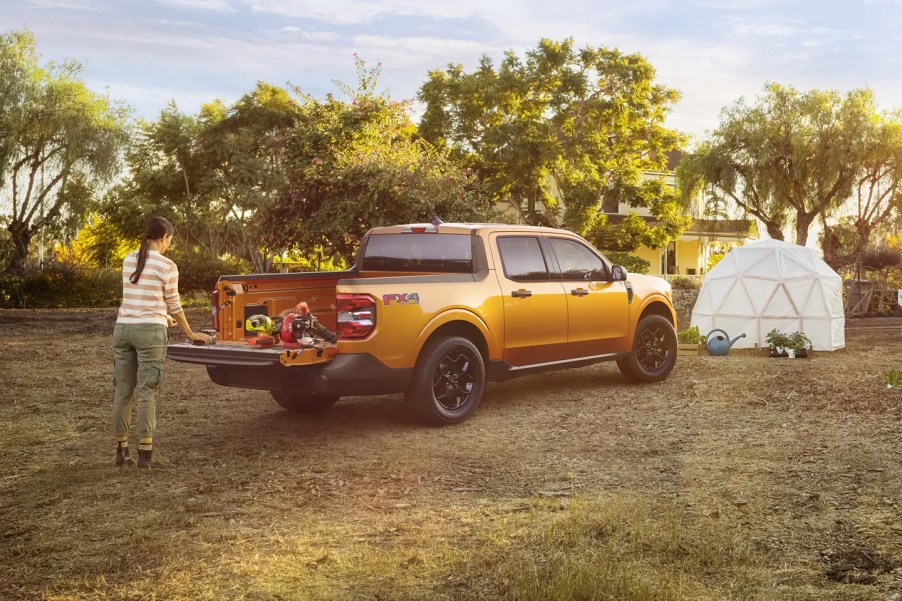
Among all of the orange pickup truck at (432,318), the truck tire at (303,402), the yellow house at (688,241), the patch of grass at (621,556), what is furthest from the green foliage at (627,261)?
the patch of grass at (621,556)

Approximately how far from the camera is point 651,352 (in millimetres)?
11562

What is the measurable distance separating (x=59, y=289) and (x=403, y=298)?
87.9ft

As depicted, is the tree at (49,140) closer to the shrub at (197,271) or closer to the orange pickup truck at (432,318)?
the shrub at (197,271)

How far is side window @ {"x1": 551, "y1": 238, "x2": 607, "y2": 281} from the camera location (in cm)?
1016

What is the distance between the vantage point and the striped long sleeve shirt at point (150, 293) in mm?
6797

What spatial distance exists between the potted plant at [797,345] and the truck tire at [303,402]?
9.87m

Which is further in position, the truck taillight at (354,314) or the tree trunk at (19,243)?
the tree trunk at (19,243)

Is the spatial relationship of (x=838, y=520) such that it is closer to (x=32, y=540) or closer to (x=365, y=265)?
(x=32, y=540)

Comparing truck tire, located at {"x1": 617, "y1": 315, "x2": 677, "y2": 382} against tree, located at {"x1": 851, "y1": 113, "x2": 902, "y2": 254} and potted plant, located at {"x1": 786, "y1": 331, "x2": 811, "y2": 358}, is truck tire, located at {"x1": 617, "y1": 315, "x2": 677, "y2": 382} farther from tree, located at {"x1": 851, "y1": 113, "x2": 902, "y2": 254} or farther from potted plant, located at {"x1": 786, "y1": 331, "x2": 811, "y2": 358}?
tree, located at {"x1": 851, "y1": 113, "x2": 902, "y2": 254}

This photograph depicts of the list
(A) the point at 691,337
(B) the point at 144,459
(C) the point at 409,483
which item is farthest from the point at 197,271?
(C) the point at 409,483

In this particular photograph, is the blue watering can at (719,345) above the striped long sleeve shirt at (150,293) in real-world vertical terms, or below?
below

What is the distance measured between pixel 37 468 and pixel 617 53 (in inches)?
1334

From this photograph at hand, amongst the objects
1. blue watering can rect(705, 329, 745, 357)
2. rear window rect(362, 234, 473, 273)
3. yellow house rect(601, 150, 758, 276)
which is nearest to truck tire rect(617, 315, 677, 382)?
rear window rect(362, 234, 473, 273)

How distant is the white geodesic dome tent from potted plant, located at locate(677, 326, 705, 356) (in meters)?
1.51
